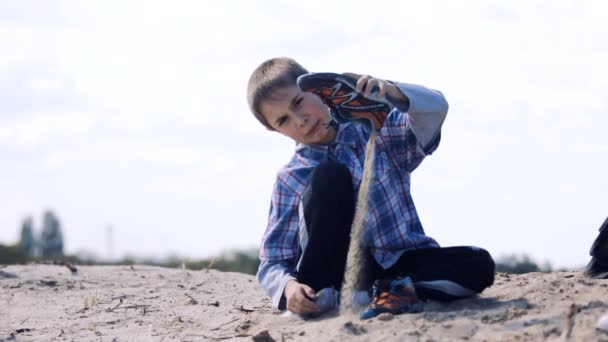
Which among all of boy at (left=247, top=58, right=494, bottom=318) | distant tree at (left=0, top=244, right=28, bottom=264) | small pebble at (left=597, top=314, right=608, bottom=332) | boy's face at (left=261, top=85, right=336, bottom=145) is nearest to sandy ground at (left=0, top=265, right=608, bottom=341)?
small pebble at (left=597, top=314, right=608, bottom=332)

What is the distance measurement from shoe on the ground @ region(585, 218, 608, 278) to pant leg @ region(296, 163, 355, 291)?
1.15 meters

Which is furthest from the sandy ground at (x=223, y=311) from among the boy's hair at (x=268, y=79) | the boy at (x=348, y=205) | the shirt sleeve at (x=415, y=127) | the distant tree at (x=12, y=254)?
the distant tree at (x=12, y=254)

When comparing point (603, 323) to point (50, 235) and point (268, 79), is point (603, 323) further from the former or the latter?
point (50, 235)

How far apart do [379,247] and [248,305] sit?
1811mm

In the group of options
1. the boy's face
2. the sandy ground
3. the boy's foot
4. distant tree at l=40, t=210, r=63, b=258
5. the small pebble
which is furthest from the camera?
distant tree at l=40, t=210, r=63, b=258

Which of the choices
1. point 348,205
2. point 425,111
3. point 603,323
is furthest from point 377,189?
point 603,323

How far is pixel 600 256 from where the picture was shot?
4.30 meters

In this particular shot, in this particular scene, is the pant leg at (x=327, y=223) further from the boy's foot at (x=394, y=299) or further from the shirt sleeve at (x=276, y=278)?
the boy's foot at (x=394, y=299)

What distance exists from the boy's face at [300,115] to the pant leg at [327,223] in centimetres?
25

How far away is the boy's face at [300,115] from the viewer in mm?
4504

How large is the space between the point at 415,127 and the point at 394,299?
0.84m

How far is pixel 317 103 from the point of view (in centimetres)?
450

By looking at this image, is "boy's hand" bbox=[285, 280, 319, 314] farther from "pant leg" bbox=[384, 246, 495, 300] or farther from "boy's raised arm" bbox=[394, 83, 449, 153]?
"boy's raised arm" bbox=[394, 83, 449, 153]

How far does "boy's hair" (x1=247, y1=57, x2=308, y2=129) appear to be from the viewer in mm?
4613
